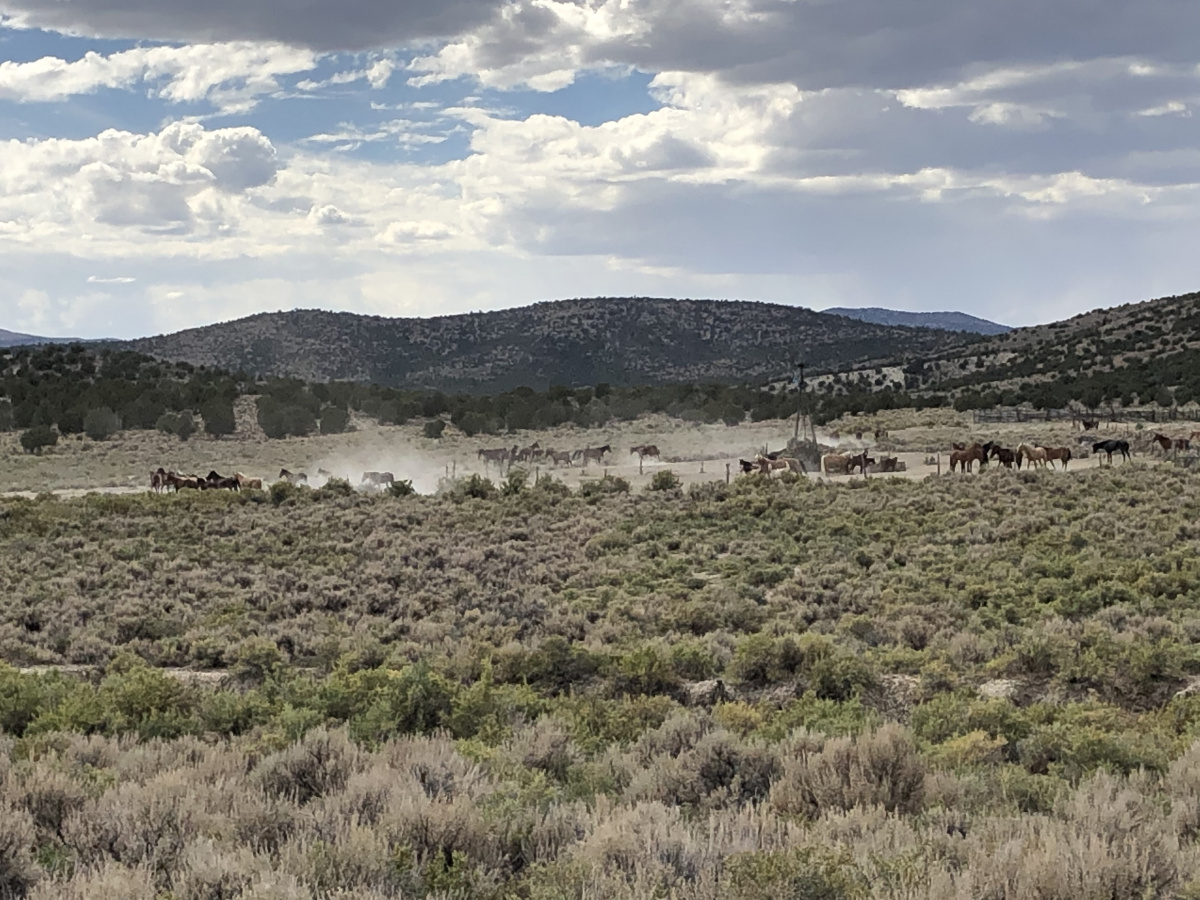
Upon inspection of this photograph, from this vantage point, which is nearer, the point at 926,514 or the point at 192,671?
the point at 192,671

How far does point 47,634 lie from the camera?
1753 cm

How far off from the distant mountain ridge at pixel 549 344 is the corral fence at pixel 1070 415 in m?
72.4

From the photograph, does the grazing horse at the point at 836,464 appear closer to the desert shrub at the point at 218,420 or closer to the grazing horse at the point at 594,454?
the grazing horse at the point at 594,454

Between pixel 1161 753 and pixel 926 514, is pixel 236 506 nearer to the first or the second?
pixel 926 514

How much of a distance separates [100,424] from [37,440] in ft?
15.7

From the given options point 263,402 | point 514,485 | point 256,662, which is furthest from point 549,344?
point 256,662

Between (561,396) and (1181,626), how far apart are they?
70077 millimetres

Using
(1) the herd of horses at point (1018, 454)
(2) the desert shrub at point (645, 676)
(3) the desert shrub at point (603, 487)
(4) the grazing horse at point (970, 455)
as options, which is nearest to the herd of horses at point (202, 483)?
(3) the desert shrub at point (603, 487)

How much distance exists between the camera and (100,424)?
206 ft

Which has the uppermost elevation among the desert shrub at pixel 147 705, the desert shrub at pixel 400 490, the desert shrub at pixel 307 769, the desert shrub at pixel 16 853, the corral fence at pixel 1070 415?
the corral fence at pixel 1070 415

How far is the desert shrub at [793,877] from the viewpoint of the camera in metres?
4.97

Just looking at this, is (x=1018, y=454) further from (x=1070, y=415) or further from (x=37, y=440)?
(x=37, y=440)

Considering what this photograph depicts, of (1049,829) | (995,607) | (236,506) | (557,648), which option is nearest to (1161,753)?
(1049,829)

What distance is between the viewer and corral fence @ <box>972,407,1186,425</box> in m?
58.8
